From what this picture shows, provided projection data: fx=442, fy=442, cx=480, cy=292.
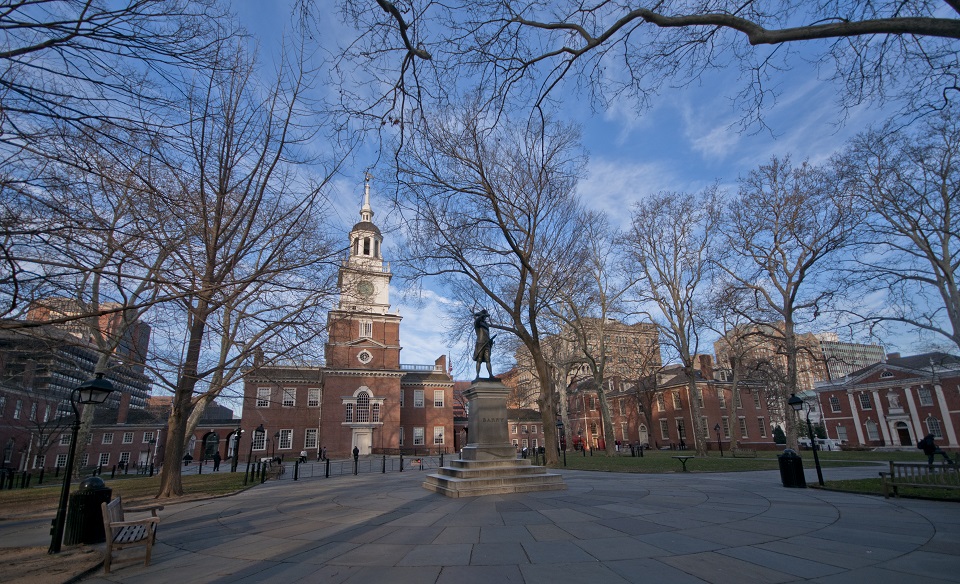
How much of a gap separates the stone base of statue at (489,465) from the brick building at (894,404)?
47.5 meters

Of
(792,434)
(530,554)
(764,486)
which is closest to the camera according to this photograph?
(530,554)

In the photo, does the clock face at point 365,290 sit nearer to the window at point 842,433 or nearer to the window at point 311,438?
the window at point 311,438

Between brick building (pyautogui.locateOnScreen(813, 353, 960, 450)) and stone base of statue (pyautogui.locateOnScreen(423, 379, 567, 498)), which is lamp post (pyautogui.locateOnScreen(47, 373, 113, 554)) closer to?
stone base of statue (pyautogui.locateOnScreen(423, 379, 567, 498))

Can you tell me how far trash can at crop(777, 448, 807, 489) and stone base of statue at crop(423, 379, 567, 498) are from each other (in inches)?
227

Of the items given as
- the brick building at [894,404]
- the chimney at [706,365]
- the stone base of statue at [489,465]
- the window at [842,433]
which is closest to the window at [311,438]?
the stone base of statue at [489,465]

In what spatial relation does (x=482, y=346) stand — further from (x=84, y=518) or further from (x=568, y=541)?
(x=84, y=518)

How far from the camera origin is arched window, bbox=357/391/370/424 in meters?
46.2

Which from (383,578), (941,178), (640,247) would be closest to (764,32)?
(383,578)

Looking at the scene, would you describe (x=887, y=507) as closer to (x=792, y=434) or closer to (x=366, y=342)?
(x=792, y=434)

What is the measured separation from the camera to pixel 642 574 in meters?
4.50

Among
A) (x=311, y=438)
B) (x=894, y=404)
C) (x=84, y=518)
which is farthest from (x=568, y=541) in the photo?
(x=894, y=404)

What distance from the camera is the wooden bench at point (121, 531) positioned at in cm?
572

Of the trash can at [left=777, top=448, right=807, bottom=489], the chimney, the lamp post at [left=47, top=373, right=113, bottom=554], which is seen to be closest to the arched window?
the chimney

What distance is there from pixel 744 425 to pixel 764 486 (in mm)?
48834
